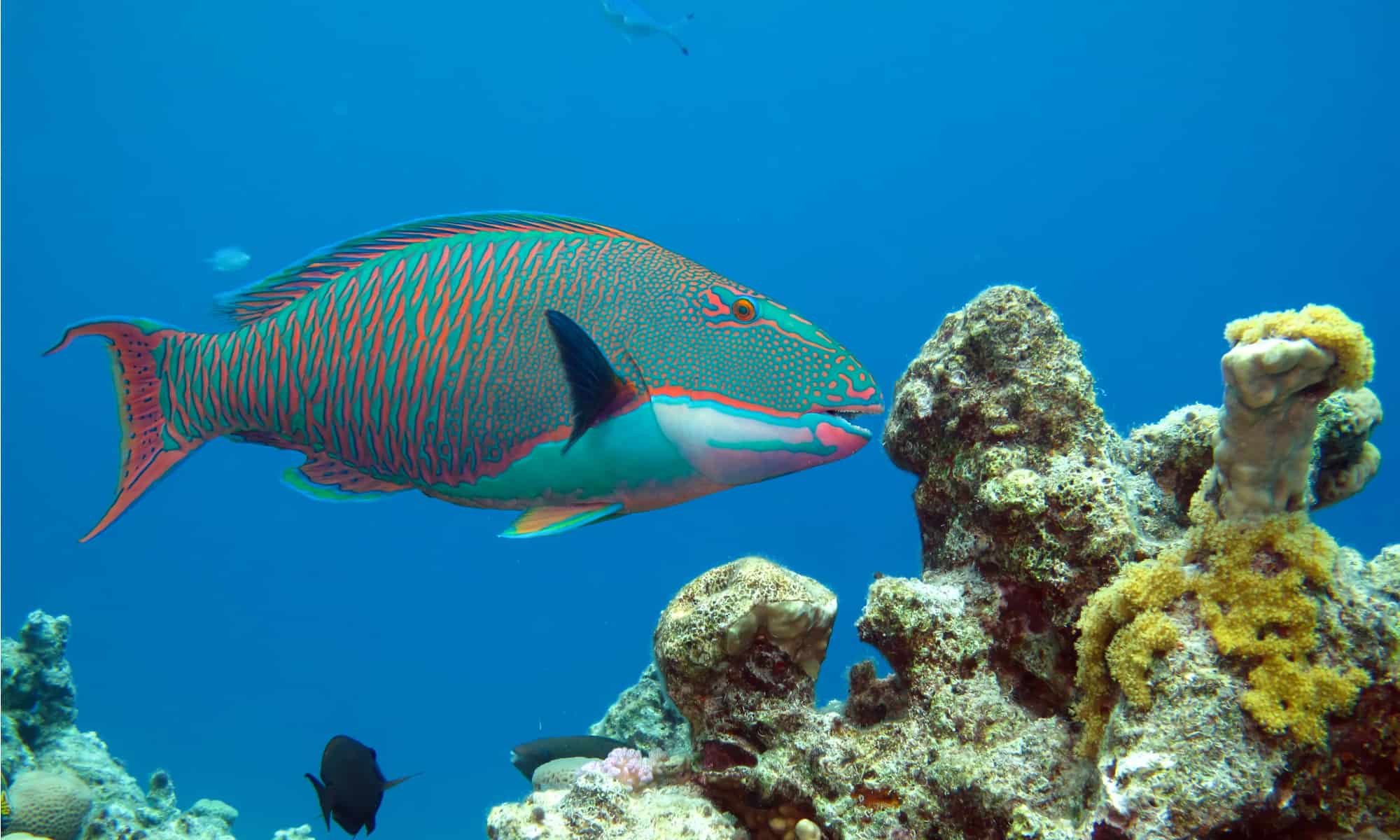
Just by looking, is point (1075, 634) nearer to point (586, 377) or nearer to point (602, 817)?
point (602, 817)

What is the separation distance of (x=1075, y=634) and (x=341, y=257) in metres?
2.97

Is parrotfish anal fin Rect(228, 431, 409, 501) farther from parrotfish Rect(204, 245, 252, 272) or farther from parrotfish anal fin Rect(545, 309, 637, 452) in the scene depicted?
parrotfish Rect(204, 245, 252, 272)

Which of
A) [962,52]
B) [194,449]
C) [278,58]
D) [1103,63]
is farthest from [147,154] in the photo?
[1103,63]

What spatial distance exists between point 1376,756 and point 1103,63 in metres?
59.3

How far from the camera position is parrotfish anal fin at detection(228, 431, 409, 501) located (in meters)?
2.69

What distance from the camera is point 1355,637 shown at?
176 centimetres

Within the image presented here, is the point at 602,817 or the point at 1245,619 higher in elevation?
the point at 1245,619

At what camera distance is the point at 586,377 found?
2049mm

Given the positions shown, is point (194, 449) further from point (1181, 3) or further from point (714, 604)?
point (1181, 3)

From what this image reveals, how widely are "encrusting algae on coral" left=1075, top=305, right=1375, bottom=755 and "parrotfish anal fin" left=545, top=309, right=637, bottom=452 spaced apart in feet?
4.93

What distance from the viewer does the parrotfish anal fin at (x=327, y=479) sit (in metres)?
2.69

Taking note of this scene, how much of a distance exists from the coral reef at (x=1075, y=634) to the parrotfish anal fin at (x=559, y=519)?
52cm

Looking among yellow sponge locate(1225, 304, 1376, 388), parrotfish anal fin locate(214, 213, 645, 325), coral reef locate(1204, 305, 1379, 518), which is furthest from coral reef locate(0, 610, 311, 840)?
yellow sponge locate(1225, 304, 1376, 388)

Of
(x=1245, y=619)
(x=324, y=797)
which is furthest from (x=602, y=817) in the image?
(x=324, y=797)
